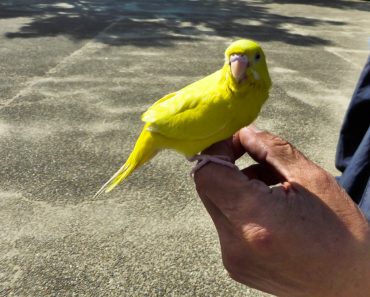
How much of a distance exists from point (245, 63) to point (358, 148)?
0.67 meters

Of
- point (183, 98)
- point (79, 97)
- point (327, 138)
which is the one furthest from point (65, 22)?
point (183, 98)

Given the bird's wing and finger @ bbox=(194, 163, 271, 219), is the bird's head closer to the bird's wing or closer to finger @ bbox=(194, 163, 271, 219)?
the bird's wing

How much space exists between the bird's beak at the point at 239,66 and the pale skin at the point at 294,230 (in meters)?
0.40

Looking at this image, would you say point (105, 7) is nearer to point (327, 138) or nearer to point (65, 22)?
point (65, 22)

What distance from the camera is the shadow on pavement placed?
9.88 metres

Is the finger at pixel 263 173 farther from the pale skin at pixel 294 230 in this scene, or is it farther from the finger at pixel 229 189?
the finger at pixel 229 189

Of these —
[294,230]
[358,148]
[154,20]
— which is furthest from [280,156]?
[154,20]

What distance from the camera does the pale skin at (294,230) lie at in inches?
56.8

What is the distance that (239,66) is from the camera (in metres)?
1.76

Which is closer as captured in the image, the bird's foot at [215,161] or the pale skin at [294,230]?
the pale skin at [294,230]

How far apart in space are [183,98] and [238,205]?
0.64 m

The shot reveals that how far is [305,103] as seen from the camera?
592cm

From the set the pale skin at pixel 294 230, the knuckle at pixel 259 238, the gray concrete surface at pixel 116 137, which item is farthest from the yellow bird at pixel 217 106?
the gray concrete surface at pixel 116 137

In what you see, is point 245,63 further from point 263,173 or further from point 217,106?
point 263,173
